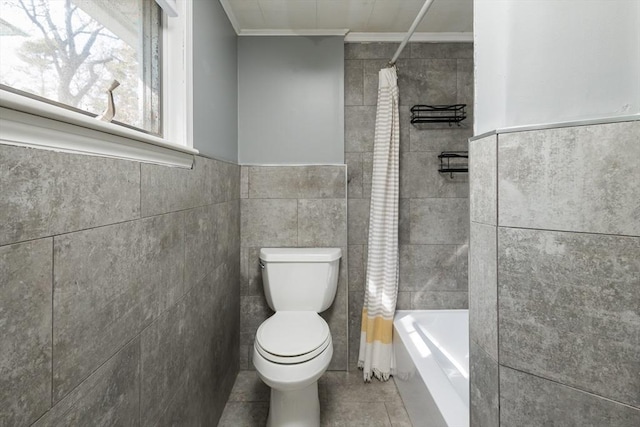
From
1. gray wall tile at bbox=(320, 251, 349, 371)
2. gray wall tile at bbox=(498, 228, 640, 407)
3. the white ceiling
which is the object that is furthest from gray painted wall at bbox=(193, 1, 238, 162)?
gray wall tile at bbox=(498, 228, 640, 407)

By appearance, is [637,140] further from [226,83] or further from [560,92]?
[226,83]

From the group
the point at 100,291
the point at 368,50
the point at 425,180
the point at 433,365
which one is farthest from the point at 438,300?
the point at 100,291

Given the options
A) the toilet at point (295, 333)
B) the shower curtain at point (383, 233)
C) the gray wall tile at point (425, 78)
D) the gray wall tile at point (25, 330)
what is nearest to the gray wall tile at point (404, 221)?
the shower curtain at point (383, 233)

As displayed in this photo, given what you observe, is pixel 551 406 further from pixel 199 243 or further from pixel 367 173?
pixel 367 173

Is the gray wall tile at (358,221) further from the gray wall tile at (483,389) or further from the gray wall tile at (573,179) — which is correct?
the gray wall tile at (573,179)

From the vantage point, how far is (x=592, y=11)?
684 mm

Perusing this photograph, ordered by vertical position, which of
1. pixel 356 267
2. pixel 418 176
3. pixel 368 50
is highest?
pixel 368 50

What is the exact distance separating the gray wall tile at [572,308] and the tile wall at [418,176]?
145 cm

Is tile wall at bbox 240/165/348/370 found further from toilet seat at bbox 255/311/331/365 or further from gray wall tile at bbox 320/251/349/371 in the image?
toilet seat at bbox 255/311/331/365

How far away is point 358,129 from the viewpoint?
2.22 metres

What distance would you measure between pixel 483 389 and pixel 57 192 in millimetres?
1121

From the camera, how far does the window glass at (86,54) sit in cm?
65

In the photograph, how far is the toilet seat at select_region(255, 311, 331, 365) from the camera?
1.37 m

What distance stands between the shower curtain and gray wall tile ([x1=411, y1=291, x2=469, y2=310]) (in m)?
0.29
